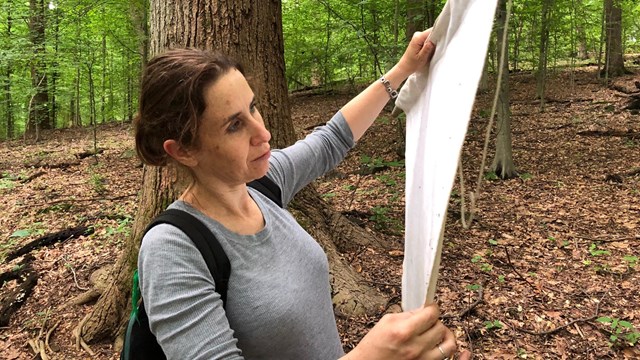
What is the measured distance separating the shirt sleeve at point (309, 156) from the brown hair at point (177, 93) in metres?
0.52

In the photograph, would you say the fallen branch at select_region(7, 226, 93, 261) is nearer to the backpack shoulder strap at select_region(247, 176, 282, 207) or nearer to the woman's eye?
the backpack shoulder strap at select_region(247, 176, 282, 207)

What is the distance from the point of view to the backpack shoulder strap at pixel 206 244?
41.3 inches

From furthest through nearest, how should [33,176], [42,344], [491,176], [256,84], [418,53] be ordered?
[33,176] < [491,176] < [42,344] < [256,84] < [418,53]

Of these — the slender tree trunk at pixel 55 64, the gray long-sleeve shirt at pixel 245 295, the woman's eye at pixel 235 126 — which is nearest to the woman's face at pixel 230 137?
the woman's eye at pixel 235 126

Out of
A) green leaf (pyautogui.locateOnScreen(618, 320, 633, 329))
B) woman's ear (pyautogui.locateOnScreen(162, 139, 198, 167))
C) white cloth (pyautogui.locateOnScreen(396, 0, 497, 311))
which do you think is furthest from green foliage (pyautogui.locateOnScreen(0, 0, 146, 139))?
green leaf (pyautogui.locateOnScreen(618, 320, 633, 329))

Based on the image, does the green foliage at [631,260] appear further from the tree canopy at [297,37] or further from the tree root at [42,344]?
the tree root at [42,344]

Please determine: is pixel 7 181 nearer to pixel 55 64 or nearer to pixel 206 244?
pixel 55 64

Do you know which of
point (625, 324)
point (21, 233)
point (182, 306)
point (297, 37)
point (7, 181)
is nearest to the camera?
point (182, 306)

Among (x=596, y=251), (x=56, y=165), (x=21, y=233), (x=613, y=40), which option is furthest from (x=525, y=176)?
(x=613, y=40)

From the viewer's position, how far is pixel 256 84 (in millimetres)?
2623

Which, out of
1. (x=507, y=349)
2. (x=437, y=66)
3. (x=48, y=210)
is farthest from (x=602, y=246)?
(x=48, y=210)

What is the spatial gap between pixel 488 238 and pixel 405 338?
14.9 ft

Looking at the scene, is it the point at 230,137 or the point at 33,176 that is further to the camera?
the point at 33,176

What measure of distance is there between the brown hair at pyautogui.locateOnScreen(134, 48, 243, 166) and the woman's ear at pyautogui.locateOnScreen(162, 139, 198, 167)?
0.02 meters
